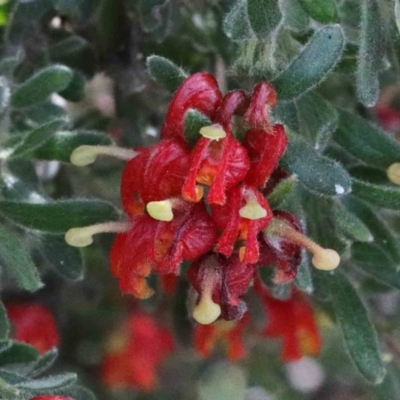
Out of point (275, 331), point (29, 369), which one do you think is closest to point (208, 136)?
point (29, 369)

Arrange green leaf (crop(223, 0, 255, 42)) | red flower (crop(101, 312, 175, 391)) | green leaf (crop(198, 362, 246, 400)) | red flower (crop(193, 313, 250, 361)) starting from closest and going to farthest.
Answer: green leaf (crop(223, 0, 255, 42))
red flower (crop(193, 313, 250, 361))
red flower (crop(101, 312, 175, 391))
green leaf (crop(198, 362, 246, 400))

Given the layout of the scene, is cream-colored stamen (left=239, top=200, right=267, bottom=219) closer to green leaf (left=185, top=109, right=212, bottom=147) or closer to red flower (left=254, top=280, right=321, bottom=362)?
green leaf (left=185, top=109, right=212, bottom=147)

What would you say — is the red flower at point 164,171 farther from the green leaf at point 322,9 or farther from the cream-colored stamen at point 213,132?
the green leaf at point 322,9

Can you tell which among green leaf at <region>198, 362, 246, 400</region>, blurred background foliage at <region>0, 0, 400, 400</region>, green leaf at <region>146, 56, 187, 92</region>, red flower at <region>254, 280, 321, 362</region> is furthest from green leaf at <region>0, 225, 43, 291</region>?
green leaf at <region>198, 362, 246, 400</region>

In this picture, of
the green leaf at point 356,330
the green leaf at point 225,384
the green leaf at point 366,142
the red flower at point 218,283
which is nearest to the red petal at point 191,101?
the red flower at point 218,283

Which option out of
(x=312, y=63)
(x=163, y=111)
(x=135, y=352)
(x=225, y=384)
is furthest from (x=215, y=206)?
(x=225, y=384)

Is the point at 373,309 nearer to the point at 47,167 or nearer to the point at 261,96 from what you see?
the point at 47,167
